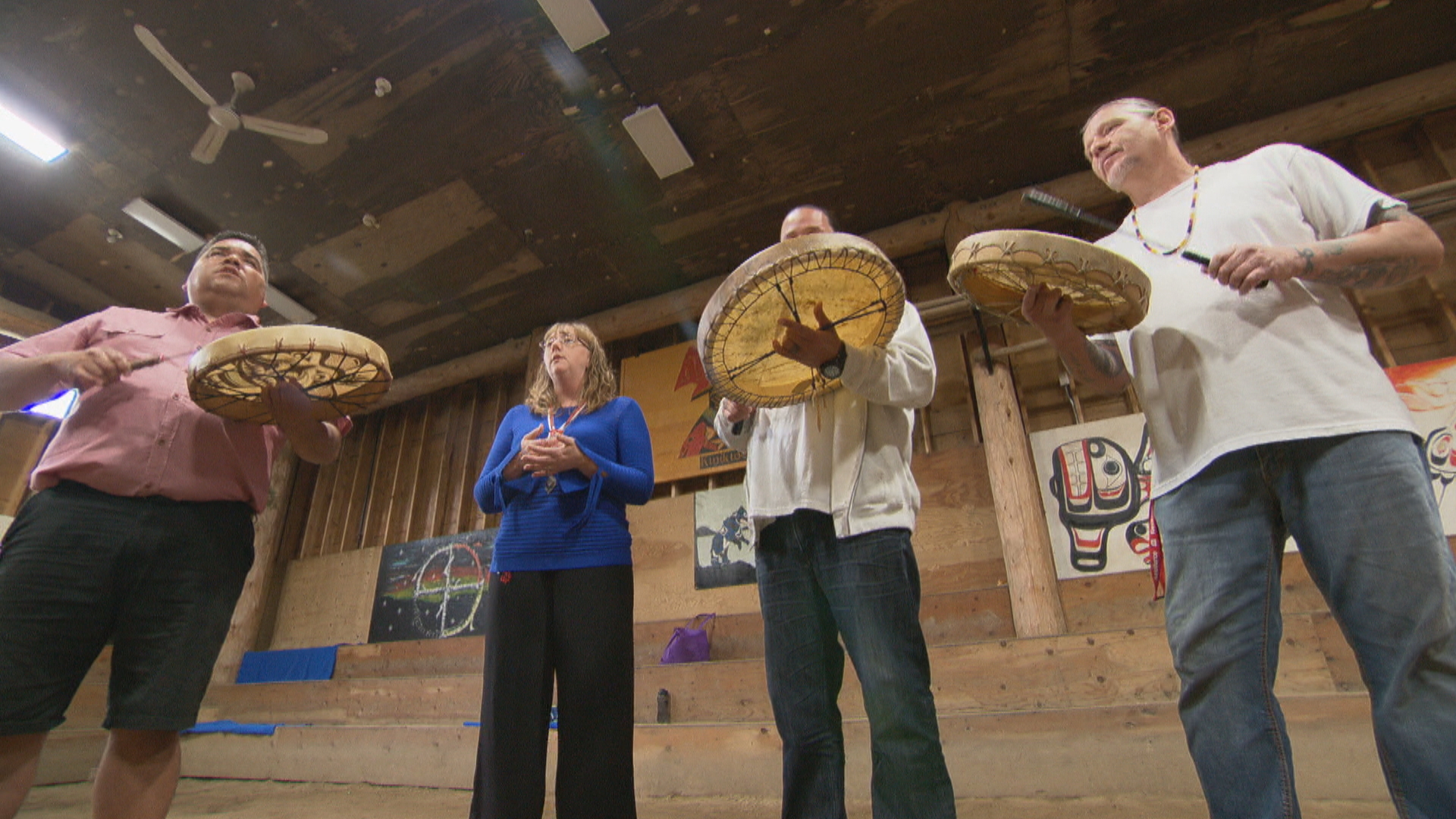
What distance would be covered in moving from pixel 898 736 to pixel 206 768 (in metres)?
4.70

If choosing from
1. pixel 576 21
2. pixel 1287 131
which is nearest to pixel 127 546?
pixel 576 21

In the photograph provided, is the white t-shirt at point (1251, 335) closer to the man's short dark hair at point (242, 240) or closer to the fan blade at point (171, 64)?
the man's short dark hair at point (242, 240)

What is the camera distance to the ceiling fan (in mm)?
3457

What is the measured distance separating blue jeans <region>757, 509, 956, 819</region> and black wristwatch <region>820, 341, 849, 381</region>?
308mm

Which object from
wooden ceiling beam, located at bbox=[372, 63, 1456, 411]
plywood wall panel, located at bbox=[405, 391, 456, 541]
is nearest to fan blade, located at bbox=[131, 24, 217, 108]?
wooden ceiling beam, located at bbox=[372, 63, 1456, 411]

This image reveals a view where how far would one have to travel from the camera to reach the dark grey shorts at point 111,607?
1284 millimetres

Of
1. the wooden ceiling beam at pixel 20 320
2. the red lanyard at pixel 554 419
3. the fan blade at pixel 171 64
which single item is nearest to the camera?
the red lanyard at pixel 554 419

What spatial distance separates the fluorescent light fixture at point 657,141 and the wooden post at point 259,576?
4.16 m

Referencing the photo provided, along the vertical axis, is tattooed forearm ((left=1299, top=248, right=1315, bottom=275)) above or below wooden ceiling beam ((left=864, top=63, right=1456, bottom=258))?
below

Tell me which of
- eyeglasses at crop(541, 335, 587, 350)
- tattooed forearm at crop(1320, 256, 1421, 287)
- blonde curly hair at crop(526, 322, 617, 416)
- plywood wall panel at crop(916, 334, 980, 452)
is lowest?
tattooed forearm at crop(1320, 256, 1421, 287)

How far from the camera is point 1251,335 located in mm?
1164

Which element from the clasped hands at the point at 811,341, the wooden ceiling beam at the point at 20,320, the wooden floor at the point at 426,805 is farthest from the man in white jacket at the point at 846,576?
the wooden ceiling beam at the point at 20,320

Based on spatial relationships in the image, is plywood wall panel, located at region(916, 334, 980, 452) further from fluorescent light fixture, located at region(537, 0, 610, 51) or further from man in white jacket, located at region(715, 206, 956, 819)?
man in white jacket, located at region(715, 206, 956, 819)

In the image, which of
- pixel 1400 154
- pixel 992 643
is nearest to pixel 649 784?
pixel 992 643
